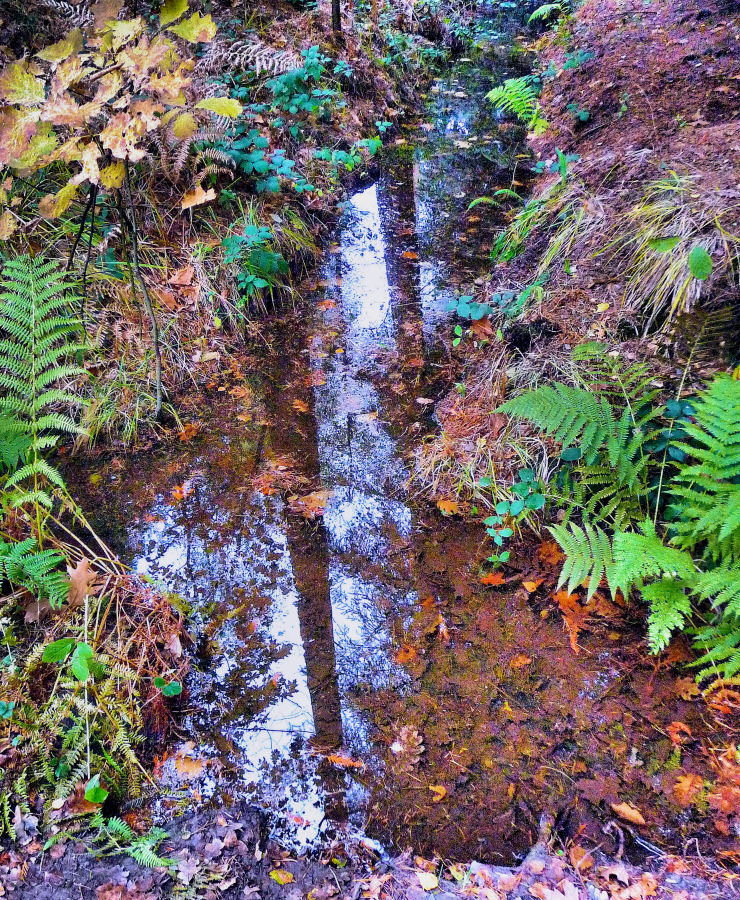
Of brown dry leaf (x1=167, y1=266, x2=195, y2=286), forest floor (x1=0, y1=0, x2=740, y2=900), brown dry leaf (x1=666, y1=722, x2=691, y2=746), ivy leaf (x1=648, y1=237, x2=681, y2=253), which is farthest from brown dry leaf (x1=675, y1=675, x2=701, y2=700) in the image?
brown dry leaf (x1=167, y1=266, x2=195, y2=286)

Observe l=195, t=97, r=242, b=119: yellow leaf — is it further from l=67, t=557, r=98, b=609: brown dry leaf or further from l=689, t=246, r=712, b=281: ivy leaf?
l=689, t=246, r=712, b=281: ivy leaf

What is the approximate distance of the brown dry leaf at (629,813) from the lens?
2.21 metres

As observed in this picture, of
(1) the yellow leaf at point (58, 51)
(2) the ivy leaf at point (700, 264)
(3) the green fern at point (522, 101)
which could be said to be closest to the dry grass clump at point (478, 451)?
(2) the ivy leaf at point (700, 264)

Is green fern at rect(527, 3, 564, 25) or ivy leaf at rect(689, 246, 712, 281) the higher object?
green fern at rect(527, 3, 564, 25)

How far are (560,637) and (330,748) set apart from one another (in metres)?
1.22

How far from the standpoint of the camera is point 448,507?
336cm

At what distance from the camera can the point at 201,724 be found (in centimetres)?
253

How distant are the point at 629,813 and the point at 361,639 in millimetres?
1311

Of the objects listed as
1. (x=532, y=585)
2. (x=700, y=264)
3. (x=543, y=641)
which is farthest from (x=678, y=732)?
(x=700, y=264)

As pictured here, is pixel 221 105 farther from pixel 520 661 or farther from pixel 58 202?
pixel 520 661

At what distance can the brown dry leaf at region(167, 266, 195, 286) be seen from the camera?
4.17 meters

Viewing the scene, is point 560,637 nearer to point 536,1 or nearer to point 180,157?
point 180,157

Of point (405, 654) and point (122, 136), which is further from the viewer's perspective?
point (405, 654)

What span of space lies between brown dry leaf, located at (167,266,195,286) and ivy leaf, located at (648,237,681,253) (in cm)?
314
